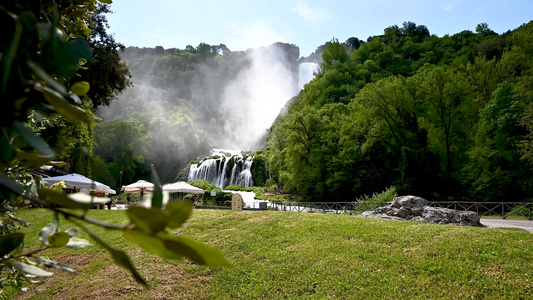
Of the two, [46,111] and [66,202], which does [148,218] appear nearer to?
[66,202]

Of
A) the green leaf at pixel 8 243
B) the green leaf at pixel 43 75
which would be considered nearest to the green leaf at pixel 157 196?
the green leaf at pixel 43 75

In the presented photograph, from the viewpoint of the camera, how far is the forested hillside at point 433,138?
2092 cm

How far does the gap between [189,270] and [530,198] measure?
72.5 ft

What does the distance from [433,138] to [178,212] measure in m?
27.1

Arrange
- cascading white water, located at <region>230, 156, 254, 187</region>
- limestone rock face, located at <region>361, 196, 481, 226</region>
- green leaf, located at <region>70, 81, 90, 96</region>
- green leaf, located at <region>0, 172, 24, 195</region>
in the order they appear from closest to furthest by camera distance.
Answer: green leaf, located at <region>0, 172, 24, 195</region>, green leaf, located at <region>70, 81, 90, 96</region>, limestone rock face, located at <region>361, 196, 481, 226</region>, cascading white water, located at <region>230, 156, 254, 187</region>

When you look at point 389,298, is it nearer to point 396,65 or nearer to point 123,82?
point 123,82

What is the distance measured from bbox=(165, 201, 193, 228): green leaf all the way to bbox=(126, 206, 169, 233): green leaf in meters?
0.01

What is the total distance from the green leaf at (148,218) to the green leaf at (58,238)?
470 millimetres

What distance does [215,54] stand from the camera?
124 metres

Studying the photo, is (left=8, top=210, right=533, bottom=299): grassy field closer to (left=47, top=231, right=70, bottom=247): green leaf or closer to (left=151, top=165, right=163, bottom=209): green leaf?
(left=47, top=231, right=70, bottom=247): green leaf

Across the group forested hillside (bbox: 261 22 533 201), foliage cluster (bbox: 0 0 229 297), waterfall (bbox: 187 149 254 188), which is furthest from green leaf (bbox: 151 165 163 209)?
waterfall (bbox: 187 149 254 188)

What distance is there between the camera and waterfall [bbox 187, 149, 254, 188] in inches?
1702

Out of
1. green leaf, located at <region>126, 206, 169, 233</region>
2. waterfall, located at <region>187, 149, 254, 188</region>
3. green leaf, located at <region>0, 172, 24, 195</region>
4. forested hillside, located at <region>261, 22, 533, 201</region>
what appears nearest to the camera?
green leaf, located at <region>126, 206, 169, 233</region>

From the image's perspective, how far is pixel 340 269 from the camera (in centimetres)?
596
